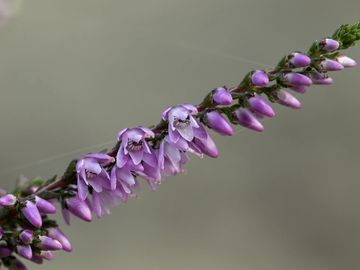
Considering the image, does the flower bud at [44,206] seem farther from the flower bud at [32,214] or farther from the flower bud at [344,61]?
the flower bud at [344,61]

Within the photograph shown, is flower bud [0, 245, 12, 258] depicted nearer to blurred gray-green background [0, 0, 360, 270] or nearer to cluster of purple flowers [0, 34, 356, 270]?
cluster of purple flowers [0, 34, 356, 270]

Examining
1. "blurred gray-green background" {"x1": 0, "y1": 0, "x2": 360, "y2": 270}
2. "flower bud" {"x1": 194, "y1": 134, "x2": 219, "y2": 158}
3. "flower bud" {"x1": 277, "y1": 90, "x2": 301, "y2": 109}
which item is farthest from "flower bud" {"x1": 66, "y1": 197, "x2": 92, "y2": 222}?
"blurred gray-green background" {"x1": 0, "y1": 0, "x2": 360, "y2": 270}

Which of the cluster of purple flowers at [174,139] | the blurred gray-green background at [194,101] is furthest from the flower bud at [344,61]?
the blurred gray-green background at [194,101]

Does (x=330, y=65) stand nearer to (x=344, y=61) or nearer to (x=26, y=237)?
(x=344, y=61)

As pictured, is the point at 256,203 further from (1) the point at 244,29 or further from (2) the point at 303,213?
(1) the point at 244,29

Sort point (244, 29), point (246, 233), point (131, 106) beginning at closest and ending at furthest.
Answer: point (246, 233) → point (131, 106) → point (244, 29)

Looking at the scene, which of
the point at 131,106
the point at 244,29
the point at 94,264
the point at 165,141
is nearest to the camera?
the point at 165,141

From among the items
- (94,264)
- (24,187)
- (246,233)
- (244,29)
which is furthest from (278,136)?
(24,187)
